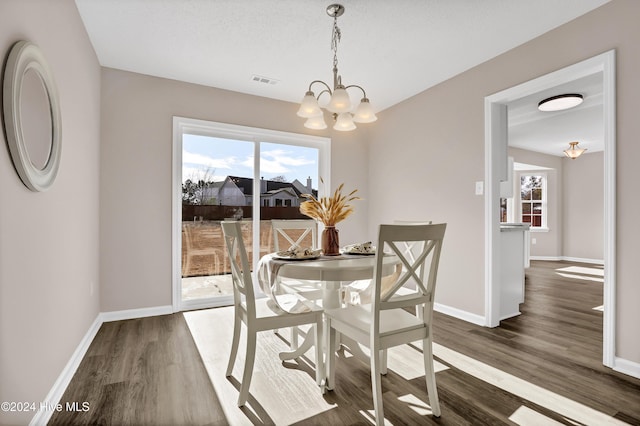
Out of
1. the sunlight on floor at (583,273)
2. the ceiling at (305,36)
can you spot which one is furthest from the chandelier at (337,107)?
the sunlight on floor at (583,273)

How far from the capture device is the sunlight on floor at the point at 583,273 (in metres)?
5.43

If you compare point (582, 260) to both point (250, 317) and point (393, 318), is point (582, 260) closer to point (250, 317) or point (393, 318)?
point (393, 318)

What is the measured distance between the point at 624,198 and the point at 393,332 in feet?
6.21

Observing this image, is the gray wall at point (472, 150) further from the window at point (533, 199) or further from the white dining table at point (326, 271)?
the window at point (533, 199)

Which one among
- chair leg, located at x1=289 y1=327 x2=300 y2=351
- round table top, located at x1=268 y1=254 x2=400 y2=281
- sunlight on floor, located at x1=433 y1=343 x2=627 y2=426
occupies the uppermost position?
round table top, located at x1=268 y1=254 x2=400 y2=281

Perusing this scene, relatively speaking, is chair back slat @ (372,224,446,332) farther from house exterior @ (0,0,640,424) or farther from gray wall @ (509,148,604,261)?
gray wall @ (509,148,604,261)

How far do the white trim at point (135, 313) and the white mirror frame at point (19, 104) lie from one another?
1.97 m

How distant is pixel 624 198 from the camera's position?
7.16ft

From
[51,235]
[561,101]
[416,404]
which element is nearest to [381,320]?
[416,404]

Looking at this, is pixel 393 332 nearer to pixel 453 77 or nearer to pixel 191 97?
pixel 453 77

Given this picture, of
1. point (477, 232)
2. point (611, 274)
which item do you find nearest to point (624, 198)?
point (611, 274)

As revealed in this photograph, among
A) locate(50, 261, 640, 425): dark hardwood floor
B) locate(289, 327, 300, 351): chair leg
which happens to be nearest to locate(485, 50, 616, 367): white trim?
locate(50, 261, 640, 425): dark hardwood floor

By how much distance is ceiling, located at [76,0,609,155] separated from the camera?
7.63ft

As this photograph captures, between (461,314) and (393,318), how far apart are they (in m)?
1.92
